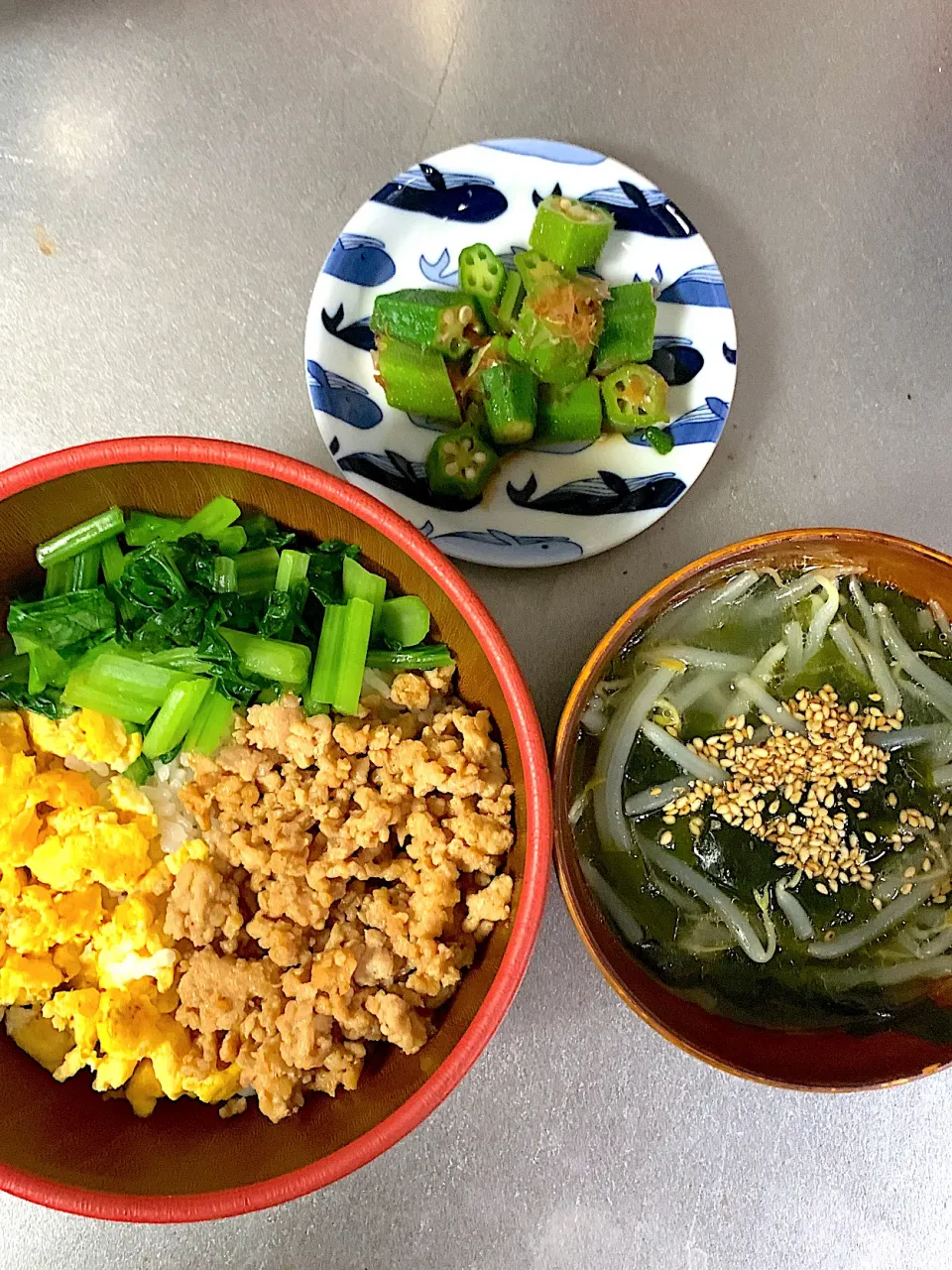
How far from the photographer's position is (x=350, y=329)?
1.72 metres

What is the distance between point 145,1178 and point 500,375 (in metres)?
1.36

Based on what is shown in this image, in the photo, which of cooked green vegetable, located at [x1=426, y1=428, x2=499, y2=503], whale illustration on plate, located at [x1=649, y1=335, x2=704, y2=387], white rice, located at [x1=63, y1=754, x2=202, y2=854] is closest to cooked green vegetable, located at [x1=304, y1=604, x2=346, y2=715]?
white rice, located at [x1=63, y1=754, x2=202, y2=854]

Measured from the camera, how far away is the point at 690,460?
1.73 m

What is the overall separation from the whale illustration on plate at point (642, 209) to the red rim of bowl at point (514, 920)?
0.92 meters

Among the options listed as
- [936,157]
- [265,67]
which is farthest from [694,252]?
[265,67]

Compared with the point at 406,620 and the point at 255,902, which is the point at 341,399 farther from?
the point at 255,902

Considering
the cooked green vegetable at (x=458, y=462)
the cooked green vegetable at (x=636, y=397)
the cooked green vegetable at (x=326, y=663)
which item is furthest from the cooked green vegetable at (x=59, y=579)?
the cooked green vegetable at (x=636, y=397)

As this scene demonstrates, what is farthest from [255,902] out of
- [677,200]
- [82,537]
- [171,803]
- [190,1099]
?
[677,200]

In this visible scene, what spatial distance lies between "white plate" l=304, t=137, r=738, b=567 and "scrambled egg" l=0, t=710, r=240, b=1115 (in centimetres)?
70

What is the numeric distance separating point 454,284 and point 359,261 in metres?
0.19

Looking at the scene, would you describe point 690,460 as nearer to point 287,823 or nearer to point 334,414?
point 334,414

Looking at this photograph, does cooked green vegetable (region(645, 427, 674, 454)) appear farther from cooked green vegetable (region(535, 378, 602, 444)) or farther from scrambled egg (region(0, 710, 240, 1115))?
scrambled egg (region(0, 710, 240, 1115))

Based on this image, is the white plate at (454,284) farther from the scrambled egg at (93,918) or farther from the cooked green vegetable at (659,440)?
the scrambled egg at (93,918)

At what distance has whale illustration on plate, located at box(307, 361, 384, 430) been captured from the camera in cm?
168
